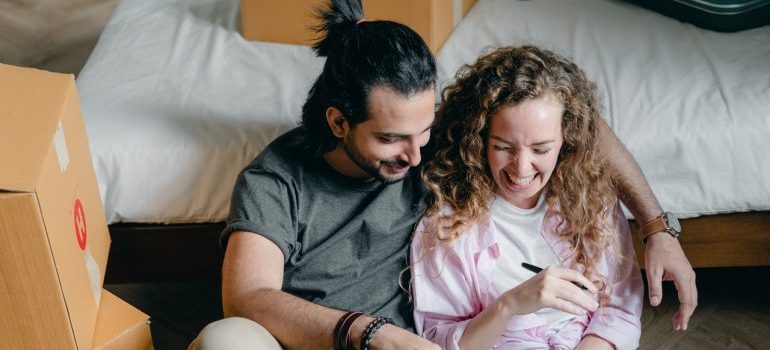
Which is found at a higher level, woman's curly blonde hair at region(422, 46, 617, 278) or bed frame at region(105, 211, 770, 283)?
woman's curly blonde hair at region(422, 46, 617, 278)

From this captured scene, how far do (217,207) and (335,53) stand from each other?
398 mm

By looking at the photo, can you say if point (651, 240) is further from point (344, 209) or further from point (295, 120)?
point (295, 120)

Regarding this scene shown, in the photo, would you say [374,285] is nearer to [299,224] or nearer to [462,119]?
[299,224]

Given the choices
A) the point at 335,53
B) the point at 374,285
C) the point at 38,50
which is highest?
the point at 335,53

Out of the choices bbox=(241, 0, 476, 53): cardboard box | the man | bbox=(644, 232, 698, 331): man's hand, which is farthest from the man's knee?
bbox=(241, 0, 476, 53): cardboard box

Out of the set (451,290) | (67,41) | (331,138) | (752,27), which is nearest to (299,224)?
(331,138)

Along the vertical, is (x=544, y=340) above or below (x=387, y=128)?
below

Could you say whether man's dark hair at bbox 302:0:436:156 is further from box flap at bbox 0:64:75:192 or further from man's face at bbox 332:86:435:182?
box flap at bbox 0:64:75:192

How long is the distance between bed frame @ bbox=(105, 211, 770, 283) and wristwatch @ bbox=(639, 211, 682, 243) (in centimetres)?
13

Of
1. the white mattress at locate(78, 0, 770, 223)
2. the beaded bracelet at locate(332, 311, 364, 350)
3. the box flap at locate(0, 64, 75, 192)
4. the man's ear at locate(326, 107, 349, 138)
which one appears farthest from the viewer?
the white mattress at locate(78, 0, 770, 223)

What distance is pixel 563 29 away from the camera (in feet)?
6.00

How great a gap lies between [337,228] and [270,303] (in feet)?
0.62

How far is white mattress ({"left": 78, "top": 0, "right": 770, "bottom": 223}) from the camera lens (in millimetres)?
1540

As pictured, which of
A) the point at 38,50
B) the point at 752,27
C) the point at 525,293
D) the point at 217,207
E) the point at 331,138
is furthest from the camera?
the point at 38,50
